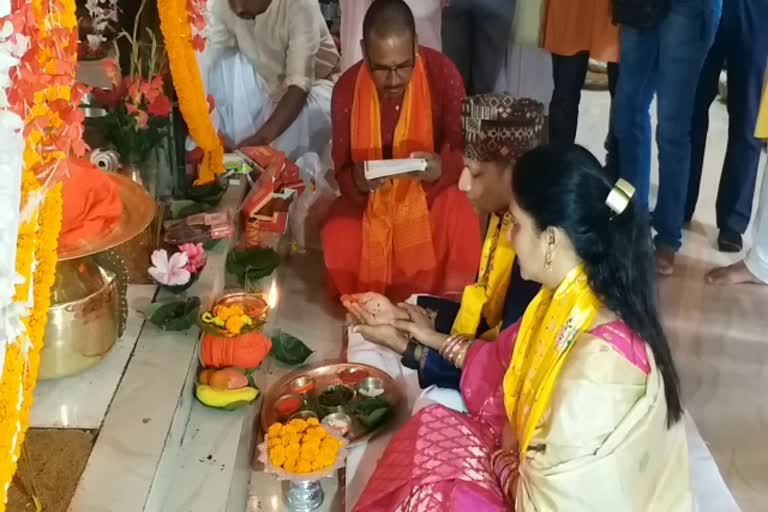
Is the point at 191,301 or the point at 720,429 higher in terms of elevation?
the point at 191,301

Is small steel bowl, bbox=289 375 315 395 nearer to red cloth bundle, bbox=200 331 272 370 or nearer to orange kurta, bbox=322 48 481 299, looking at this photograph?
red cloth bundle, bbox=200 331 272 370

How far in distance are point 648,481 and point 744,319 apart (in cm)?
153

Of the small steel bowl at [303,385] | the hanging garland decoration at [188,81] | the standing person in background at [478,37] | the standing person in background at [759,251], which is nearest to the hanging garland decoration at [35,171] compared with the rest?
the small steel bowl at [303,385]

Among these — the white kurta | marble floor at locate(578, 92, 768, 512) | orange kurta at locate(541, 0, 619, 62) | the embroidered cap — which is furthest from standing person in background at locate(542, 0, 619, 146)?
the embroidered cap

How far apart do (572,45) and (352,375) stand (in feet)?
5.34

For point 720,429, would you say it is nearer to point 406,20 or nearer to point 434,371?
point 434,371

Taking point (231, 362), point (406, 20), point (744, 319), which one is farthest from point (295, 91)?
point (744, 319)

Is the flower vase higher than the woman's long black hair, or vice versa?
the woman's long black hair

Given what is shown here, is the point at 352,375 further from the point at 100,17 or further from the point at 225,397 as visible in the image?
the point at 100,17

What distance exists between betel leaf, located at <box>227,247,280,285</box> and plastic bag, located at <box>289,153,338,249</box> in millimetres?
404

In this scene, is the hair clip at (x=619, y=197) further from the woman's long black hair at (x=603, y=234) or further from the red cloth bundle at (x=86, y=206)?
the red cloth bundle at (x=86, y=206)

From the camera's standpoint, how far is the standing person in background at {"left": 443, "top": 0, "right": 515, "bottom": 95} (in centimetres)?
365

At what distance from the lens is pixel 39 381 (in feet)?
6.23

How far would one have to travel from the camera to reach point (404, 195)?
2807 millimetres
